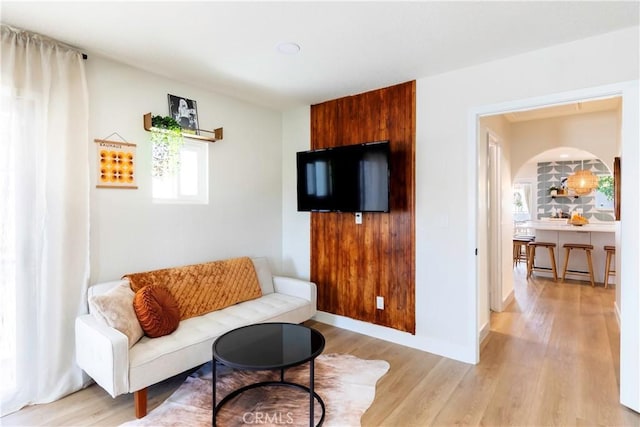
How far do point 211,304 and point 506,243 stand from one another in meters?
3.97

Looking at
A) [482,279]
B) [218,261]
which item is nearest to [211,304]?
[218,261]

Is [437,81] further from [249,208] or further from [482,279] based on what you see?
[249,208]

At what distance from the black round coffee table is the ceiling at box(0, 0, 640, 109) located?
213 centimetres

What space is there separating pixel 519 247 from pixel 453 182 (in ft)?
19.7

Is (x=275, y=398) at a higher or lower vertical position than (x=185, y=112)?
lower

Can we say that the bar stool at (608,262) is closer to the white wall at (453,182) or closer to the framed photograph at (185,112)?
the white wall at (453,182)

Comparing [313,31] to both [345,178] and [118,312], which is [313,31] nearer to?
[345,178]

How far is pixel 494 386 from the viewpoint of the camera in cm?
258

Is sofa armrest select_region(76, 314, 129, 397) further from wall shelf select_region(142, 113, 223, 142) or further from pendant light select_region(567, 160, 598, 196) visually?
pendant light select_region(567, 160, 598, 196)

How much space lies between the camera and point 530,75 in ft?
8.79

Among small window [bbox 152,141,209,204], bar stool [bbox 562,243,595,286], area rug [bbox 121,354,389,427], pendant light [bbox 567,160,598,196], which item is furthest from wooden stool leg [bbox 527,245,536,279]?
small window [bbox 152,141,209,204]

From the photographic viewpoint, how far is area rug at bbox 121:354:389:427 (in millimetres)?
2160

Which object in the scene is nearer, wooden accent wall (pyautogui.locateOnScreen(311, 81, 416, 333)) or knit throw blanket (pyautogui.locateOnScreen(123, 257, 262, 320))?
knit throw blanket (pyautogui.locateOnScreen(123, 257, 262, 320))

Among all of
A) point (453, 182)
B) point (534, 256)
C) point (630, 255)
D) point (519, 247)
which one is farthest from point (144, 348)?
point (519, 247)
